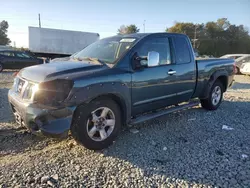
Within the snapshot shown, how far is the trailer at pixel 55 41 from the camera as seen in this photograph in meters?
24.0

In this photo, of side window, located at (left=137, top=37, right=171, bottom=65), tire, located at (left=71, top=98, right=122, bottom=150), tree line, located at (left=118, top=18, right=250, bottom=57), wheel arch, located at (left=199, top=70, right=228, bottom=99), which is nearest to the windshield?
side window, located at (left=137, top=37, right=171, bottom=65)

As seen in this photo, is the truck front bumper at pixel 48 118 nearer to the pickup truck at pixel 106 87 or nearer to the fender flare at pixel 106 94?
the pickup truck at pixel 106 87

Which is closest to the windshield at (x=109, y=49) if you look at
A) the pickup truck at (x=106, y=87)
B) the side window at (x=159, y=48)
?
the pickup truck at (x=106, y=87)

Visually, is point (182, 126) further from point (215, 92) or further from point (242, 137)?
point (215, 92)

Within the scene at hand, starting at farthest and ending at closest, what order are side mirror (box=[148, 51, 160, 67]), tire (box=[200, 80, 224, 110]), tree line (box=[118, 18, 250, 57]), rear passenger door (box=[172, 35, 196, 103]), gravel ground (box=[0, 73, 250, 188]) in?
→ tree line (box=[118, 18, 250, 57]), tire (box=[200, 80, 224, 110]), rear passenger door (box=[172, 35, 196, 103]), side mirror (box=[148, 51, 160, 67]), gravel ground (box=[0, 73, 250, 188])

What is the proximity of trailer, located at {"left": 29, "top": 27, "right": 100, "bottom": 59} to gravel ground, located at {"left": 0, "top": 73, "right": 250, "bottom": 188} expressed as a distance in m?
21.2

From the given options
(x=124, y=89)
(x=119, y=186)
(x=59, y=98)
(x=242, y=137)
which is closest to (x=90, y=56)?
(x=124, y=89)

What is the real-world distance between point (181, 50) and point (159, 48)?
2.36 ft

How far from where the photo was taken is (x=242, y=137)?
4293mm

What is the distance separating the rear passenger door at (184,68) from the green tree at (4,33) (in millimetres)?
69020

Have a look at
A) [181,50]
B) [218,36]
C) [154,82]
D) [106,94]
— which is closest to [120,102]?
[106,94]

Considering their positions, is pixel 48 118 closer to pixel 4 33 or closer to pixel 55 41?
pixel 55 41

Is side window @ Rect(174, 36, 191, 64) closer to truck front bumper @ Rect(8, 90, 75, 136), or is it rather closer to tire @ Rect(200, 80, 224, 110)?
tire @ Rect(200, 80, 224, 110)

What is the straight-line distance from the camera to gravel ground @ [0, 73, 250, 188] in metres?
2.80
